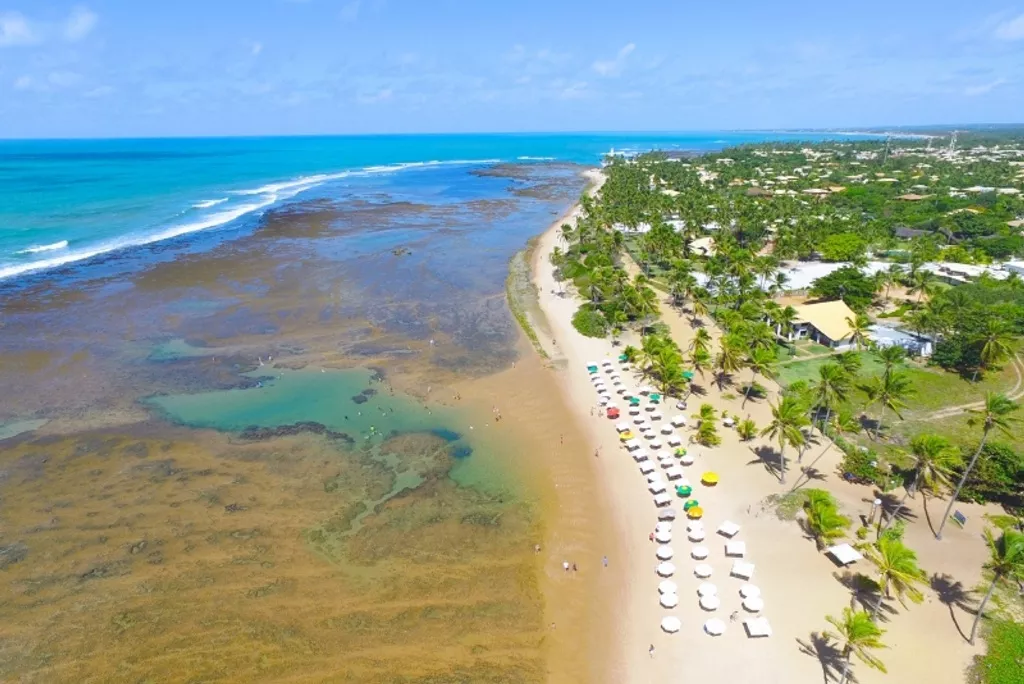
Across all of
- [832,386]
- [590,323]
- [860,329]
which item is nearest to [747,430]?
[832,386]

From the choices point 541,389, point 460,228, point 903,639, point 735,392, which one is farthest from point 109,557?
point 460,228

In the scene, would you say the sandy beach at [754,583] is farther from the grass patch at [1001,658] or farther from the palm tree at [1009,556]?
the palm tree at [1009,556]

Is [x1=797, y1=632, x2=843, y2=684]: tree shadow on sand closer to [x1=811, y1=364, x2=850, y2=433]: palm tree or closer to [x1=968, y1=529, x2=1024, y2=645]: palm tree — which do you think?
[x1=968, y1=529, x2=1024, y2=645]: palm tree

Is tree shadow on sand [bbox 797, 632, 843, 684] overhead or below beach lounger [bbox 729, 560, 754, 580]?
below

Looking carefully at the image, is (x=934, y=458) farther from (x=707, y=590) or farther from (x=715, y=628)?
(x=715, y=628)

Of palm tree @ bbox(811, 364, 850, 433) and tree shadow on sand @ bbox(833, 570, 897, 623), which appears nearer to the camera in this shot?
tree shadow on sand @ bbox(833, 570, 897, 623)

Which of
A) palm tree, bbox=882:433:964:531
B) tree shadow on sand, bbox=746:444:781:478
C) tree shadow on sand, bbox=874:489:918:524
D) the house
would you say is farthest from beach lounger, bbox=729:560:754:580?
the house
